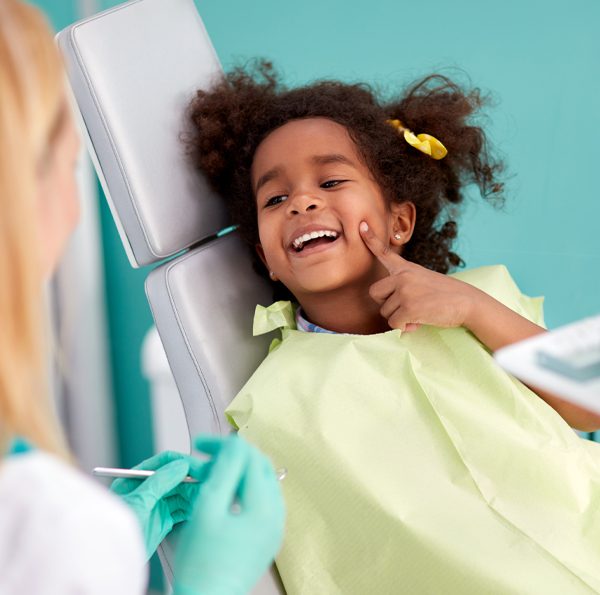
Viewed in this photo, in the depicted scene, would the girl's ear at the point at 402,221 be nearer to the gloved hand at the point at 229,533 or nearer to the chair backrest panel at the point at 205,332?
the chair backrest panel at the point at 205,332

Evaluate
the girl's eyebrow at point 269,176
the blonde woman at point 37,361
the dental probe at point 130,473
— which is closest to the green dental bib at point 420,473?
the dental probe at point 130,473

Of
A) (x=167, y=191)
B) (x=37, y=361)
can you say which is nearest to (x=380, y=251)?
(x=167, y=191)

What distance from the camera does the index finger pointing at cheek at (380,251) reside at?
143cm

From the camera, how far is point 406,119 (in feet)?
5.47

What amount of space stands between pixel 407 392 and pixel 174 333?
380 mm

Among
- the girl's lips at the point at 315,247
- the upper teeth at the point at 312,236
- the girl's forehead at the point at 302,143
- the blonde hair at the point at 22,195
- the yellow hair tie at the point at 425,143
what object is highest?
the blonde hair at the point at 22,195

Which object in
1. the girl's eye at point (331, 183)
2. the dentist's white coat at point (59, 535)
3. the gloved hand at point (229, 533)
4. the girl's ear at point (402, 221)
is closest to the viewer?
the dentist's white coat at point (59, 535)

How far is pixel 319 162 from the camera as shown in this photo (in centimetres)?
149

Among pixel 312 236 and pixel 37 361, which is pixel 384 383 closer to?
pixel 312 236

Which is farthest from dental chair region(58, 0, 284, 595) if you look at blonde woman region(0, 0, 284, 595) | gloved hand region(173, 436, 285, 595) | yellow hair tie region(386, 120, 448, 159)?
blonde woman region(0, 0, 284, 595)

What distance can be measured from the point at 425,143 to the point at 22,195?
39.8 inches

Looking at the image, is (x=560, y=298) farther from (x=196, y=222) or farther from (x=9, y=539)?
(x=9, y=539)

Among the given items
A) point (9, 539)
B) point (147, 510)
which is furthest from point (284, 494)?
point (9, 539)

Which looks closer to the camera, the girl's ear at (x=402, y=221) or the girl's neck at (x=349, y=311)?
the girl's neck at (x=349, y=311)
